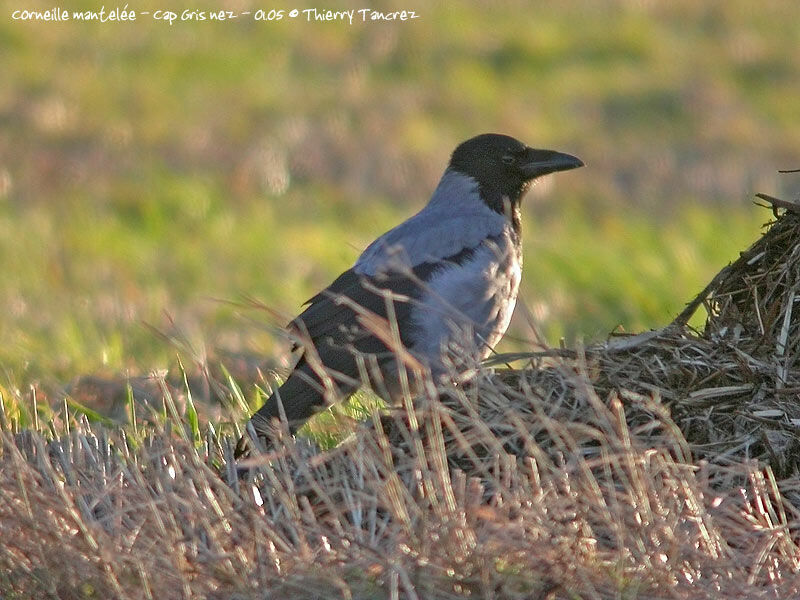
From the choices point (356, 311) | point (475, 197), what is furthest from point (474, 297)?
point (475, 197)

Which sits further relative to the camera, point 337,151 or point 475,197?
point 337,151

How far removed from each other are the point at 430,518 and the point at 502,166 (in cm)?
299

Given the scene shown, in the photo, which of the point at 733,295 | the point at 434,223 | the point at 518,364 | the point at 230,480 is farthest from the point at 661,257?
the point at 230,480

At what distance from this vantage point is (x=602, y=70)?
1667 centimetres

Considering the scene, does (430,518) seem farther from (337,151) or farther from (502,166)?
(337,151)

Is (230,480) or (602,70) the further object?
(602,70)

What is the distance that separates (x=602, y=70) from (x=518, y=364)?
419 inches

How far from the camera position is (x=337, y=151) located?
1421cm

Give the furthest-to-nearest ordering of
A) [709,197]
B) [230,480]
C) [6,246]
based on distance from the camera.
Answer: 1. [709,197]
2. [6,246]
3. [230,480]

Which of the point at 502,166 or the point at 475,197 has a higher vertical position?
the point at 502,166

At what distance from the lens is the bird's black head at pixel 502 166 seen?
6.26 m

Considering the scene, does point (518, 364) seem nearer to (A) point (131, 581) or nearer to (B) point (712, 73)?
(A) point (131, 581)

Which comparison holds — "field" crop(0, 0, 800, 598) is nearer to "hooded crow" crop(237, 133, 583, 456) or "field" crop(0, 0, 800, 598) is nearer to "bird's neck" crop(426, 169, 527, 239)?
"hooded crow" crop(237, 133, 583, 456)

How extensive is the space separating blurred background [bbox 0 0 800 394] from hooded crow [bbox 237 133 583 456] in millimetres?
1320
